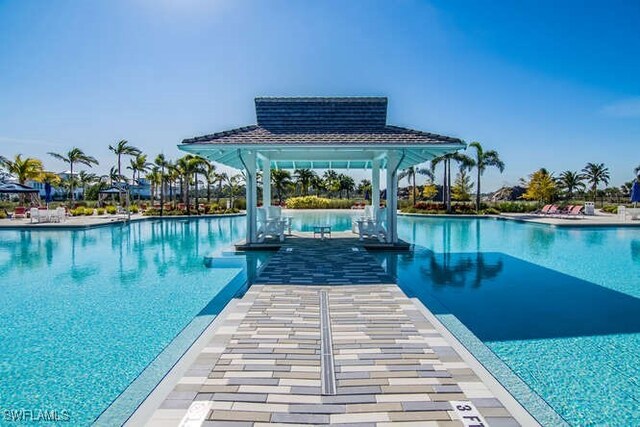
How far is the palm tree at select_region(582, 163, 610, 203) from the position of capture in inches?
1911

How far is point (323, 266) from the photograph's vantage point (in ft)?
29.4

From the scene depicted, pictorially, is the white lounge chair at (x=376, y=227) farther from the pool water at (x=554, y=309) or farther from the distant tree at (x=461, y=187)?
the distant tree at (x=461, y=187)

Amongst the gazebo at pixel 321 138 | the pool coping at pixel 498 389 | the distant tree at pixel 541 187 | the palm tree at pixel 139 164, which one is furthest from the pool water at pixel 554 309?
the palm tree at pixel 139 164

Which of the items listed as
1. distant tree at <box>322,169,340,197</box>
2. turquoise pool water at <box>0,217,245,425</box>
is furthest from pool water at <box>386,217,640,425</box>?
distant tree at <box>322,169,340,197</box>

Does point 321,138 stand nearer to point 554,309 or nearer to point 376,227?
point 376,227

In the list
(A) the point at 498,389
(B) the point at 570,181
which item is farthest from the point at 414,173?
(A) the point at 498,389

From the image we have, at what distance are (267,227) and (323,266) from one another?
4.73 m

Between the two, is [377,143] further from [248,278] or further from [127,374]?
[127,374]

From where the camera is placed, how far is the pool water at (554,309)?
3811 millimetres

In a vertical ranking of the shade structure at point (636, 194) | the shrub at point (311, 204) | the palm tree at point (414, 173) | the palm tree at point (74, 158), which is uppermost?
the palm tree at point (74, 158)

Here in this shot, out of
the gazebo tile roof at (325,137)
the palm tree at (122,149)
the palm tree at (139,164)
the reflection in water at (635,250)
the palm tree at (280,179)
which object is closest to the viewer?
the gazebo tile roof at (325,137)

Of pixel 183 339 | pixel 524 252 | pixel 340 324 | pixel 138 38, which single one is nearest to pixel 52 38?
pixel 138 38

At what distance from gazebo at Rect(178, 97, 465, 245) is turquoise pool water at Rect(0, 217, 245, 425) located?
3291 mm

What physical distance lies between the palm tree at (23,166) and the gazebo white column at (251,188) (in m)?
29.2
